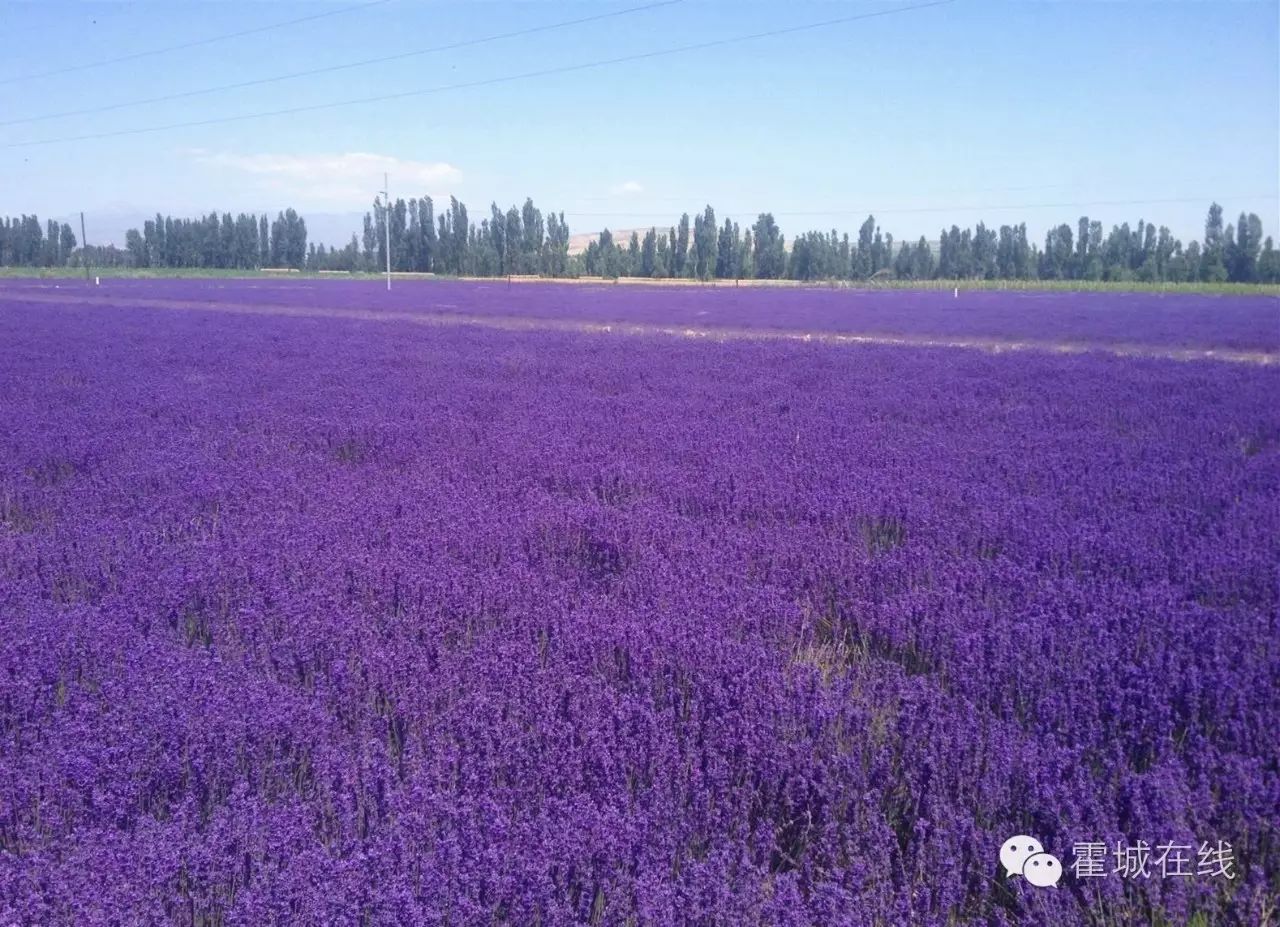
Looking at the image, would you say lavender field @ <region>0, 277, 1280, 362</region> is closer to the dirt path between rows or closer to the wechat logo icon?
the dirt path between rows

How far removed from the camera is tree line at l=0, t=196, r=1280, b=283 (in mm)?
63469

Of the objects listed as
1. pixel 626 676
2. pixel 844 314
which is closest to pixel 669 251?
pixel 844 314

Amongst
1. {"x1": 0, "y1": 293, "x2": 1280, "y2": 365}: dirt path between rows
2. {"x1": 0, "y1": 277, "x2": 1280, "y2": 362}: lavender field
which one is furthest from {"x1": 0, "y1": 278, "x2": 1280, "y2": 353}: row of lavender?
{"x1": 0, "y1": 293, "x2": 1280, "y2": 365}: dirt path between rows

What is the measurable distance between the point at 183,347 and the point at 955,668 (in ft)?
48.7

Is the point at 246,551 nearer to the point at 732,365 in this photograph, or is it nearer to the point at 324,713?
the point at 324,713

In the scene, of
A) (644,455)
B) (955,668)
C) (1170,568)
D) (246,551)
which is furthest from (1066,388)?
(246,551)

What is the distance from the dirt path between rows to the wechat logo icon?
51.5 ft

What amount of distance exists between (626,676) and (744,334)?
20677 mm

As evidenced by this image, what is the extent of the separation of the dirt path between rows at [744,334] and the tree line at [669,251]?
3714 cm

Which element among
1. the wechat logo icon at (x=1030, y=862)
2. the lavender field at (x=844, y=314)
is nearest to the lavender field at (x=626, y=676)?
the wechat logo icon at (x=1030, y=862)

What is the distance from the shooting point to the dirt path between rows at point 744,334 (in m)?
18.2

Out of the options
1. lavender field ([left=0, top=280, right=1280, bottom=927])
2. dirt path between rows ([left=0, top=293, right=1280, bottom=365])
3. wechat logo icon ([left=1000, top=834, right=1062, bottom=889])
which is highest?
dirt path between rows ([left=0, top=293, right=1280, bottom=365])

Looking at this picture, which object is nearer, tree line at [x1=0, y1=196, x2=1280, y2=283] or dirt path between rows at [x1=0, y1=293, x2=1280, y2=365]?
dirt path between rows at [x1=0, y1=293, x2=1280, y2=365]

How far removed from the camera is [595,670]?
3062mm
